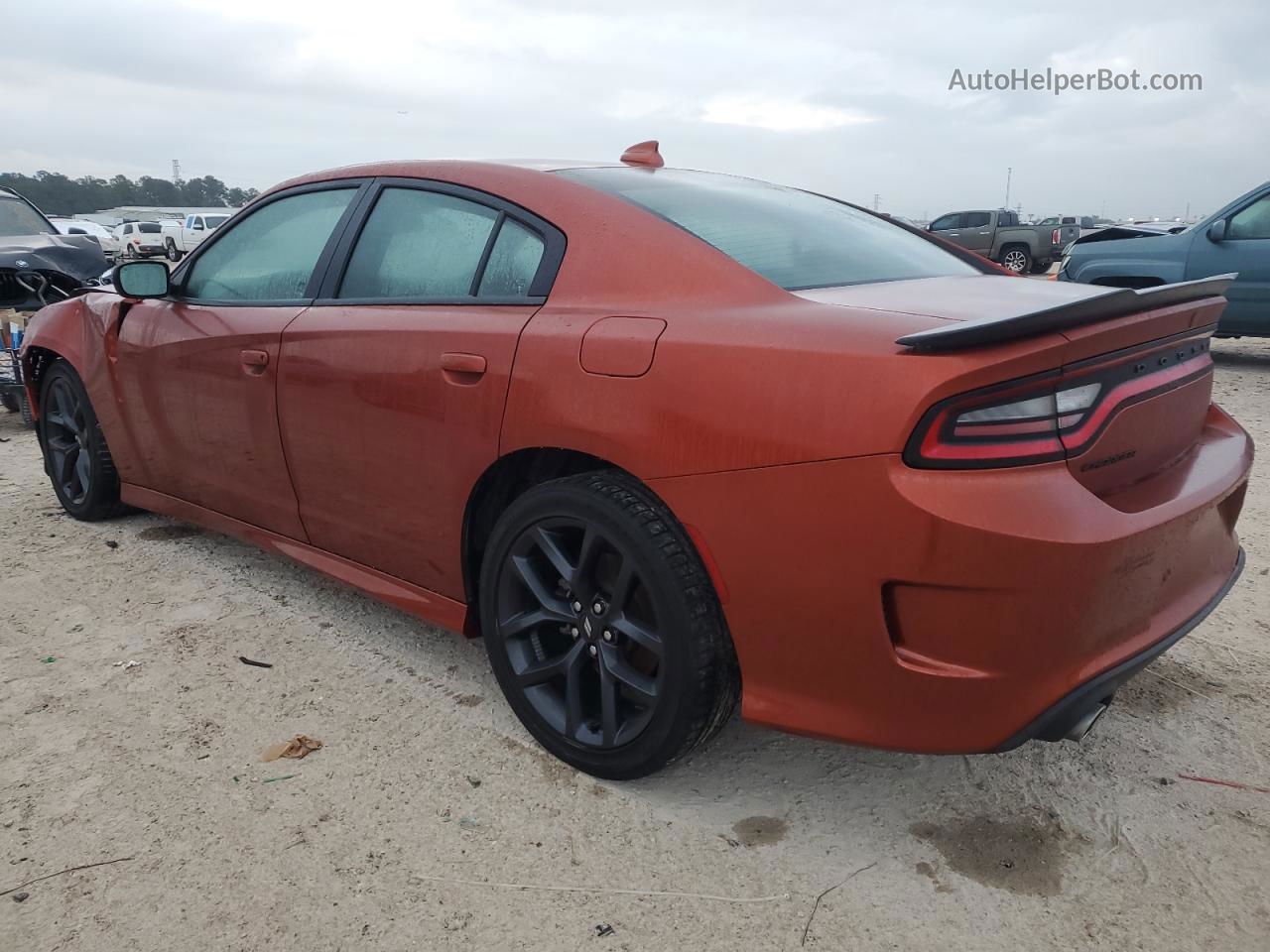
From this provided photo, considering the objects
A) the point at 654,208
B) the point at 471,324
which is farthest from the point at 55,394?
the point at 654,208

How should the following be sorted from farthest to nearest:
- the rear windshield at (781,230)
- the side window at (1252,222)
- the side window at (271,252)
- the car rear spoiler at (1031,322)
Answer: the side window at (1252,222) < the side window at (271,252) < the rear windshield at (781,230) < the car rear spoiler at (1031,322)

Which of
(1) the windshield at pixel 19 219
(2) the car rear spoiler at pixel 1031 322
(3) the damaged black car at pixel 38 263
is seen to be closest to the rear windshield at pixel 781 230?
(2) the car rear spoiler at pixel 1031 322

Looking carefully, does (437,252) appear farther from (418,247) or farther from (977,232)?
(977,232)

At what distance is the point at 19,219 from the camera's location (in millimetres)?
9031

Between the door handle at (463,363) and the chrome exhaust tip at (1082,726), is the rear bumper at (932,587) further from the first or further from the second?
the door handle at (463,363)

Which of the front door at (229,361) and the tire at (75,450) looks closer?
the front door at (229,361)

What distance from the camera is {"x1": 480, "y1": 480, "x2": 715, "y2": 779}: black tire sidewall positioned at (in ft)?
6.85

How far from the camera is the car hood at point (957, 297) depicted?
194 cm

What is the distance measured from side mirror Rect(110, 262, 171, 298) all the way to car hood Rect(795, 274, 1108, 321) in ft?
8.44

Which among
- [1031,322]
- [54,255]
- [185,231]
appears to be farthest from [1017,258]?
[185,231]

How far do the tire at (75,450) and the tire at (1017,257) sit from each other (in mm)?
22248

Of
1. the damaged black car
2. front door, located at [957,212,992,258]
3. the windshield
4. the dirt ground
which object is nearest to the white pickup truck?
front door, located at [957,212,992,258]

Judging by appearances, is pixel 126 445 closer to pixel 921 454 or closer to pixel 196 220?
pixel 921 454

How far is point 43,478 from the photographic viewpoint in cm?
537
